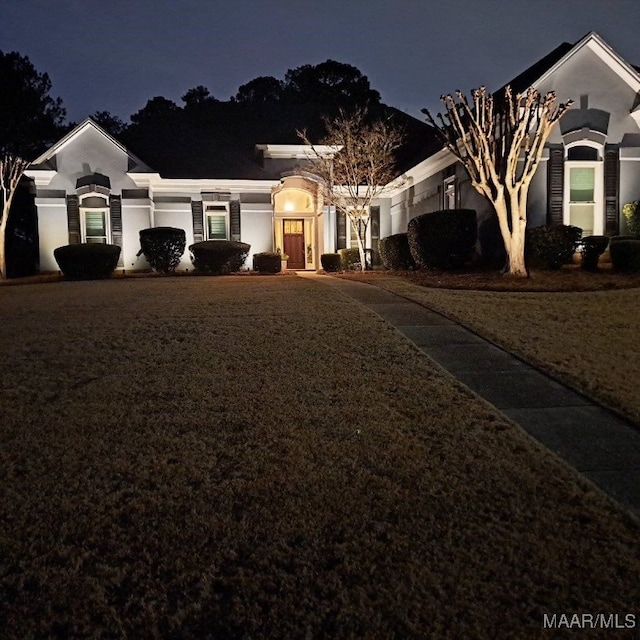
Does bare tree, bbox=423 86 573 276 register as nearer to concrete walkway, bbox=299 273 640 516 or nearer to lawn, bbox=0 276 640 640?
concrete walkway, bbox=299 273 640 516

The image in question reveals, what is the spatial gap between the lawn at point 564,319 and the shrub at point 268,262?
7.39 metres

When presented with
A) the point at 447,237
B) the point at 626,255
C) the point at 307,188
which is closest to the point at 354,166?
the point at 307,188

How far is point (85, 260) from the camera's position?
18.4m

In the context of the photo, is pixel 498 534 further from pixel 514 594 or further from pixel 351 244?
pixel 351 244

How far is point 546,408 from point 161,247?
56.9ft

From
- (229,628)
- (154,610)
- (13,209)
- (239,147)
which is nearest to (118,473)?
(154,610)

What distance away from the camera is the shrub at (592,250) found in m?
14.4

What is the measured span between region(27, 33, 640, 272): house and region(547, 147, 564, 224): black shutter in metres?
0.03

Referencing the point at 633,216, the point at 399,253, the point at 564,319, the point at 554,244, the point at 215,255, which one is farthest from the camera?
the point at 215,255

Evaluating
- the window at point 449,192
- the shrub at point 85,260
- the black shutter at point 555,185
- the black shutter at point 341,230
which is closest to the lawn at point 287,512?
the black shutter at point 555,185

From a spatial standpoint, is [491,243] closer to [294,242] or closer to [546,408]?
[294,242]

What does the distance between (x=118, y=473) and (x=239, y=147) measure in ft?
71.2

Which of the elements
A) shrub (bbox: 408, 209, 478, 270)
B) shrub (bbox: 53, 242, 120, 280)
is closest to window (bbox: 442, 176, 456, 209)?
shrub (bbox: 408, 209, 478, 270)

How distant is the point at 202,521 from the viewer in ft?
9.78
